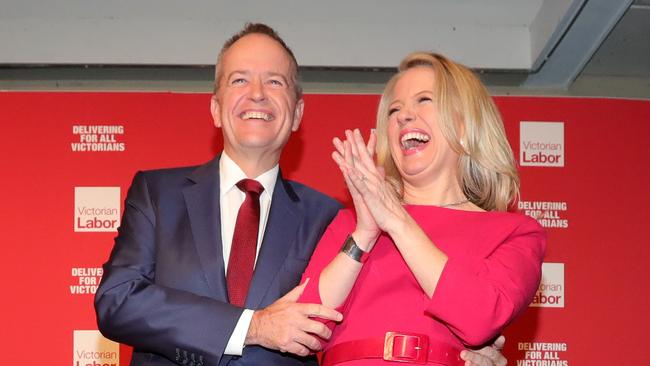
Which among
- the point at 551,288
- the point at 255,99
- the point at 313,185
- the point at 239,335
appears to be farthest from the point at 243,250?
the point at 551,288

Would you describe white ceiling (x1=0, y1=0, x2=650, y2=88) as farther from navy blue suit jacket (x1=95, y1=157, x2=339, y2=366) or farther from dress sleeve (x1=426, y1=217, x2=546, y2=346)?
dress sleeve (x1=426, y1=217, x2=546, y2=346)

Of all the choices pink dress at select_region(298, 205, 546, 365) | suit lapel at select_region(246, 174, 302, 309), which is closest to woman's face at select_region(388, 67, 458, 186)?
pink dress at select_region(298, 205, 546, 365)

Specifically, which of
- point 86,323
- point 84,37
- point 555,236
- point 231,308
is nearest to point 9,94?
point 84,37

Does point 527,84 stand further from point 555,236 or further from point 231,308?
point 231,308

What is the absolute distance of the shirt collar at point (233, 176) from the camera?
115 inches

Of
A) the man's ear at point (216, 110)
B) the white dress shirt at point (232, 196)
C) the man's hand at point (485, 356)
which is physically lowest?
the man's hand at point (485, 356)

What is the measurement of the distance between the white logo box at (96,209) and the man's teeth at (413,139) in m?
2.09

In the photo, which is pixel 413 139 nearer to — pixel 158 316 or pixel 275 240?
pixel 275 240

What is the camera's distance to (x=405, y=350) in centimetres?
223

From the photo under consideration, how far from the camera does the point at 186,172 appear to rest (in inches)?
115

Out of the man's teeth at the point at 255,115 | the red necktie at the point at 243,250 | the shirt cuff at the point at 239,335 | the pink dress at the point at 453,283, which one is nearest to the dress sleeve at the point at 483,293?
the pink dress at the point at 453,283

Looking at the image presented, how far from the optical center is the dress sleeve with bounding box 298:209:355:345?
243cm

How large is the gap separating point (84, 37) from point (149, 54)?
32 cm

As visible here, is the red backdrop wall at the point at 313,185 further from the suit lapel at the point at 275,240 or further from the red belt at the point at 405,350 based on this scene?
the red belt at the point at 405,350
